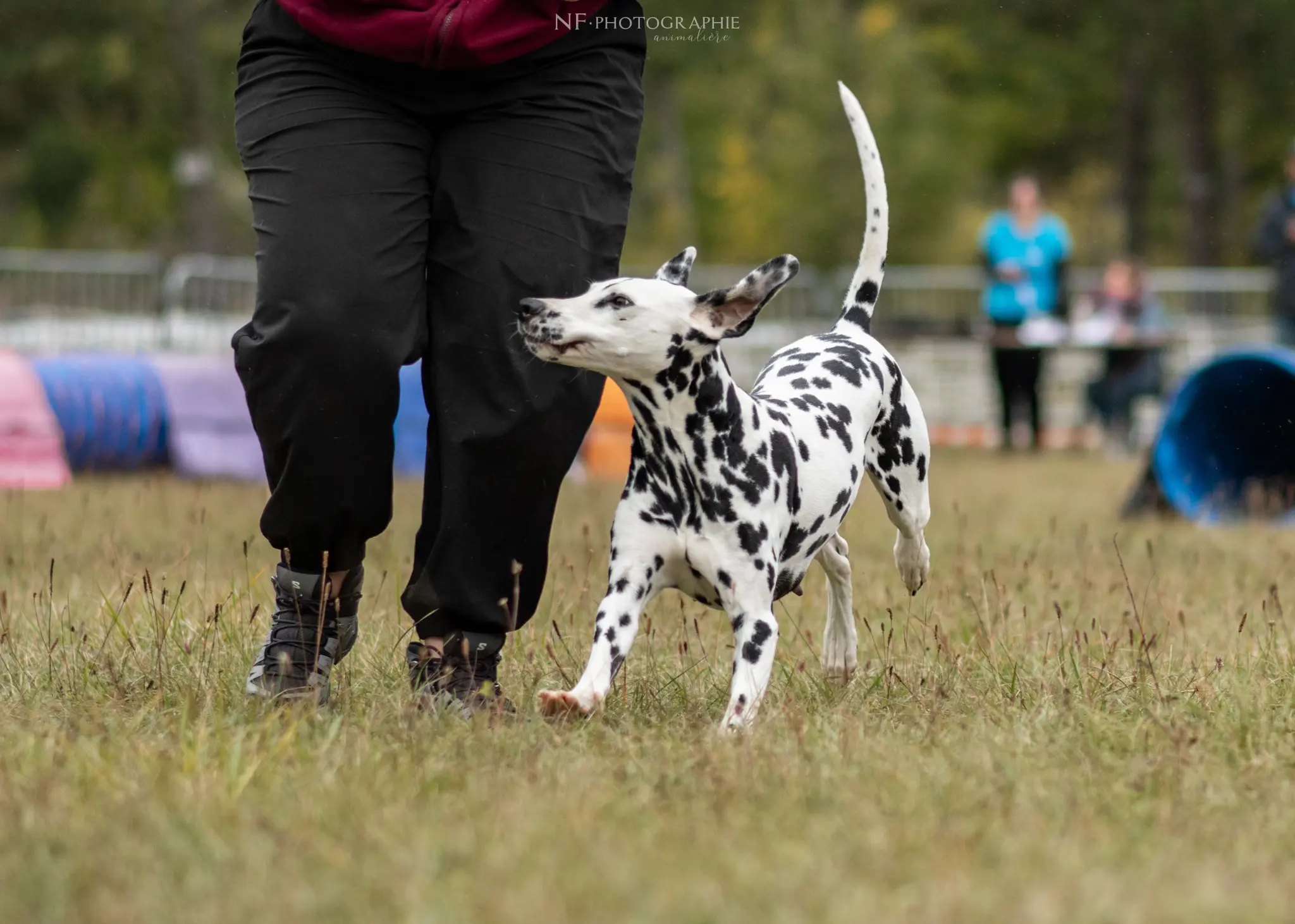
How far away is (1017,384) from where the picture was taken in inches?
648

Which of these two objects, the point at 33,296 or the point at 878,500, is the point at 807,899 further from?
the point at 33,296

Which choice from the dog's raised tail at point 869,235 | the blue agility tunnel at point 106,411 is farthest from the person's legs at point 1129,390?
the dog's raised tail at point 869,235

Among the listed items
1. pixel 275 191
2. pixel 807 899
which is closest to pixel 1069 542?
pixel 275 191

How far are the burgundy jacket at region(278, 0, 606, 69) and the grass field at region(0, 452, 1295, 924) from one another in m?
1.45

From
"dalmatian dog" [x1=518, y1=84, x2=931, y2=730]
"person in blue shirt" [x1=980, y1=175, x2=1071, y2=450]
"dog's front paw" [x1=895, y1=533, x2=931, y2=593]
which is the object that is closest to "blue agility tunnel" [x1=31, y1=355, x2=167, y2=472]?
"person in blue shirt" [x1=980, y1=175, x2=1071, y2=450]

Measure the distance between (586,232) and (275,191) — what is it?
2.34 feet

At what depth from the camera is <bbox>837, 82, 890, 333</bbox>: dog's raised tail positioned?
4.91m

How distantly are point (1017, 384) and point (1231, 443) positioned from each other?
6.55m

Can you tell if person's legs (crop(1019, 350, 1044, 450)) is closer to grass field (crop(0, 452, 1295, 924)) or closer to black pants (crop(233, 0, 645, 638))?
grass field (crop(0, 452, 1295, 924))

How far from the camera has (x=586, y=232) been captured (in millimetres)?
4121

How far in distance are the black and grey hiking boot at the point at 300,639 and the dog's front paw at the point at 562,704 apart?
61 centimetres

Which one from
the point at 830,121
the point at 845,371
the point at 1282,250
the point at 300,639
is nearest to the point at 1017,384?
the point at 1282,250

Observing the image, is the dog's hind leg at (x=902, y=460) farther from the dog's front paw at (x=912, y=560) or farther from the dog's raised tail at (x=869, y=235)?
the dog's raised tail at (x=869, y=235)

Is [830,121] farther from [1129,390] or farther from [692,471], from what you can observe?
[692,471]
